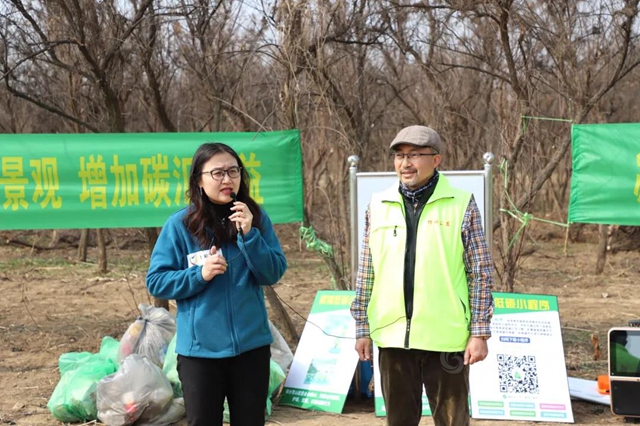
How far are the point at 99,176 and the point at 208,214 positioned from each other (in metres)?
3.15

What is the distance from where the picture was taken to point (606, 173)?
19.2 feet

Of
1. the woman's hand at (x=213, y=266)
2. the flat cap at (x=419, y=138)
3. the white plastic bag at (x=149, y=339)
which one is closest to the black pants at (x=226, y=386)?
the woman's hand at (x=213, y=266)

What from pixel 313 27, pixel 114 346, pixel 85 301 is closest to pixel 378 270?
pixel 114 346

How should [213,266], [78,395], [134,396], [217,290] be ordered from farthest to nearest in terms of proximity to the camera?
1. [78,395]
2. [134,396]
3. [217,290]
4. [213,266]

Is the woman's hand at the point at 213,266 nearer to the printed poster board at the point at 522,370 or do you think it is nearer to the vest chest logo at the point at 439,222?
the vest chest logo at the point at 439,222

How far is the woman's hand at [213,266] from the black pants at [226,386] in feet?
1.11

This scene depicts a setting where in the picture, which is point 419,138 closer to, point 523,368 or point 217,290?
point 217,290

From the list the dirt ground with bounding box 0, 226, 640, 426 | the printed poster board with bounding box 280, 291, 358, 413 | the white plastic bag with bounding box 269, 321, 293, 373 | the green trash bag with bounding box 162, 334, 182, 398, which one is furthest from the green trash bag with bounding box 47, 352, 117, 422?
the printed poster board with bounding box 280, 291, 358, 413

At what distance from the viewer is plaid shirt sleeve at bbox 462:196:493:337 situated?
308cm

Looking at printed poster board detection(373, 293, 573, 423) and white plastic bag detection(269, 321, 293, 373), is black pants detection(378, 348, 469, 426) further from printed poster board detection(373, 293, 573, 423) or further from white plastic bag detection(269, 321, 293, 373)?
white plastic bag detection(269, 321, 293, 373)

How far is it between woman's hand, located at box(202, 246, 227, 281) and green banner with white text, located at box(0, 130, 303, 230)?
10.0ft

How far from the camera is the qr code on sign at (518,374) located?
4.86 metres

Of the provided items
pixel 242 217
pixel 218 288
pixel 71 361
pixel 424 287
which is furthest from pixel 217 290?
pixel 71 361

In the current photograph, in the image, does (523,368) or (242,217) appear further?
(523,368)
